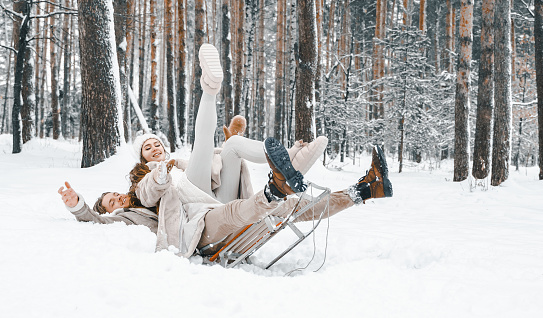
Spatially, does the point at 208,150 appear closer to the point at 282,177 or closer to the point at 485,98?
the point at 282,177

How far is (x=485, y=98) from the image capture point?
303 inches

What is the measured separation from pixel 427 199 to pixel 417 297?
4291mm

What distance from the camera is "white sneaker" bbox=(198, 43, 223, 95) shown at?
255 cm

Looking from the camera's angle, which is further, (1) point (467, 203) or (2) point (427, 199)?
(2) point (427, 199)

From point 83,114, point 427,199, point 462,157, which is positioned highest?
point 83,114

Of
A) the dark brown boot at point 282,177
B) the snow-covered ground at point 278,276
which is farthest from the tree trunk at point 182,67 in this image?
the dark brown boot at point 282,177

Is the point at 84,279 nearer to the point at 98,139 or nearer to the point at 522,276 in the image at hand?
the point at 522,276

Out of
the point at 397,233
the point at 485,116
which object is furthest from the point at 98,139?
the point at 485,116

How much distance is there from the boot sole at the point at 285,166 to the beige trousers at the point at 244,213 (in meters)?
0.18

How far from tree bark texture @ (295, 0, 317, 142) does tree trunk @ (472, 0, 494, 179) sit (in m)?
3.19

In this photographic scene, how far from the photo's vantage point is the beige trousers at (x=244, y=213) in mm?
2217

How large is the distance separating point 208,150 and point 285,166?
2.80 ft

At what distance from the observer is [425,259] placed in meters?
2.59

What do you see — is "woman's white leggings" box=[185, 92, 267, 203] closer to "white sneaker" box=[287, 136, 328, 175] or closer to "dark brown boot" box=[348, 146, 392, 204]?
"white sneaker" box=[287, 136, 328, 175]
